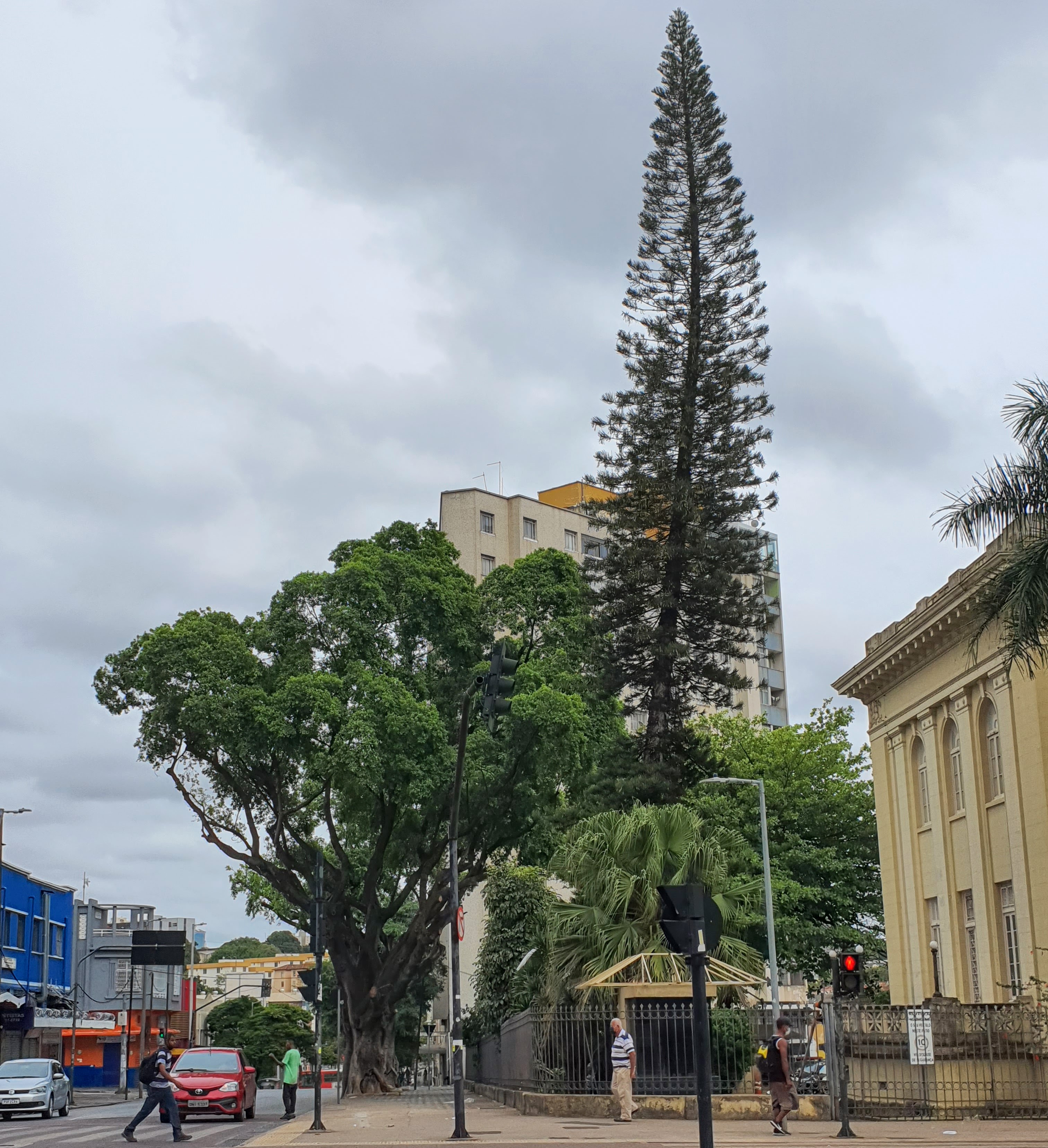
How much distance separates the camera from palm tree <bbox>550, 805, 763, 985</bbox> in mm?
27844

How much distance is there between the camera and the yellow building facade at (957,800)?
28.9m

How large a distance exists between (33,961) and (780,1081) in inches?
2063

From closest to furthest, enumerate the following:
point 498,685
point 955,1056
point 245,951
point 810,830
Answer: point 498,685
point 955,1056
point 810,830
point 245,951

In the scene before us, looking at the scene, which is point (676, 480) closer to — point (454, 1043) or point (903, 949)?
point (903, 949)

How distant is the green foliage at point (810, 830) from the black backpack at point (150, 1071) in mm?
24721

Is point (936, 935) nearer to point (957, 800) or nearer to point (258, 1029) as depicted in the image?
point (957, 800)

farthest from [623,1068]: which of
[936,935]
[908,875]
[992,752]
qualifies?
[908,875]

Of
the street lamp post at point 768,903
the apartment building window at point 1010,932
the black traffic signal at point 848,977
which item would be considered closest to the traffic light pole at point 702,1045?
the black traffic signal at point 848,977

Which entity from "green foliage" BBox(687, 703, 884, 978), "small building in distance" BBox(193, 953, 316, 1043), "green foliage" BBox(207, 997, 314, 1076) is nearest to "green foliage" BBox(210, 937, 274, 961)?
"small building in distance" BBox(193, 953, 316, 1043)

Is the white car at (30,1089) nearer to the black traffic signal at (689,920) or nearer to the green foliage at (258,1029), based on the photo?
the black traffic signal at (689,920)

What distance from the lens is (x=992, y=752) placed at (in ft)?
104

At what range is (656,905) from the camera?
92.6ft

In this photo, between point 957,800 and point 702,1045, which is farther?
point 957,800

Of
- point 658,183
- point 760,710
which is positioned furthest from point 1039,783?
→ point 760,710
